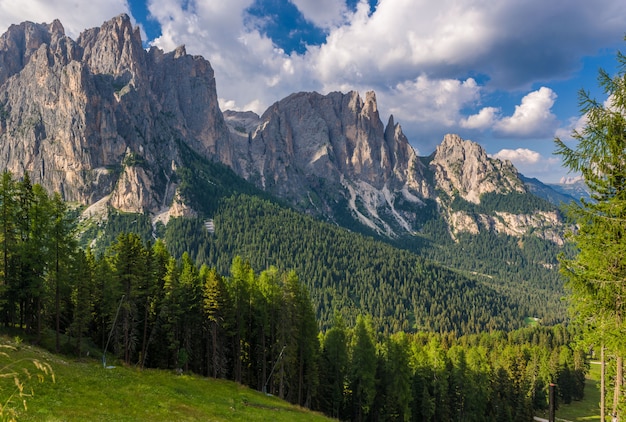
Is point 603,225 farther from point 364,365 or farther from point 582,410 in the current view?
point 582,410

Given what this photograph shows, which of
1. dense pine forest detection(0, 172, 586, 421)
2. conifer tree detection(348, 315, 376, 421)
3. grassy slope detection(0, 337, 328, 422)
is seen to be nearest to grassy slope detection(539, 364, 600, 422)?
dense pine forest detection(0, 172, 586, 421)

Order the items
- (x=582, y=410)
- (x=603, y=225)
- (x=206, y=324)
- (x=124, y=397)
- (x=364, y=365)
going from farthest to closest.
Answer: (x=582, y=410)
(x=364, y=365)
(x=206, y=324)
(x=124, y=397)
(x=603, y=225)

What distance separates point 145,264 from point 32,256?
12022mm

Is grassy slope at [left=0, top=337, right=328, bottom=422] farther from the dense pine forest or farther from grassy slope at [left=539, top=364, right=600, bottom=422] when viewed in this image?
grassy slope at [left=539, top=364, right=600, bottom=422]

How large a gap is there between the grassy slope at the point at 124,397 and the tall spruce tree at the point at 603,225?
2831 centimetres

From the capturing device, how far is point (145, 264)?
4922 cm

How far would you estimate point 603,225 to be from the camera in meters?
19.9

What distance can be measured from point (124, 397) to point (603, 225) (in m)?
35.1

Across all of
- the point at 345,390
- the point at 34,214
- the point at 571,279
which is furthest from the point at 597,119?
the point at 345,390

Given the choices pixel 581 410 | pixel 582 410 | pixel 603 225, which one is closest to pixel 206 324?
pixel 603 225

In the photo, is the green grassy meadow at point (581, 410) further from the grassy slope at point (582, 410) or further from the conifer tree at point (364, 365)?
the conifer tree at point (364, 365)

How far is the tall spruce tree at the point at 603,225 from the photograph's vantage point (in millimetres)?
19016

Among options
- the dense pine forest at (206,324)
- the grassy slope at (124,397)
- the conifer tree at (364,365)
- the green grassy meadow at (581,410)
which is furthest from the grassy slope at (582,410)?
the grassy slope at (124,397)

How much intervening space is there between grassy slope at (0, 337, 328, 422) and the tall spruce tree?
92.9 feet
